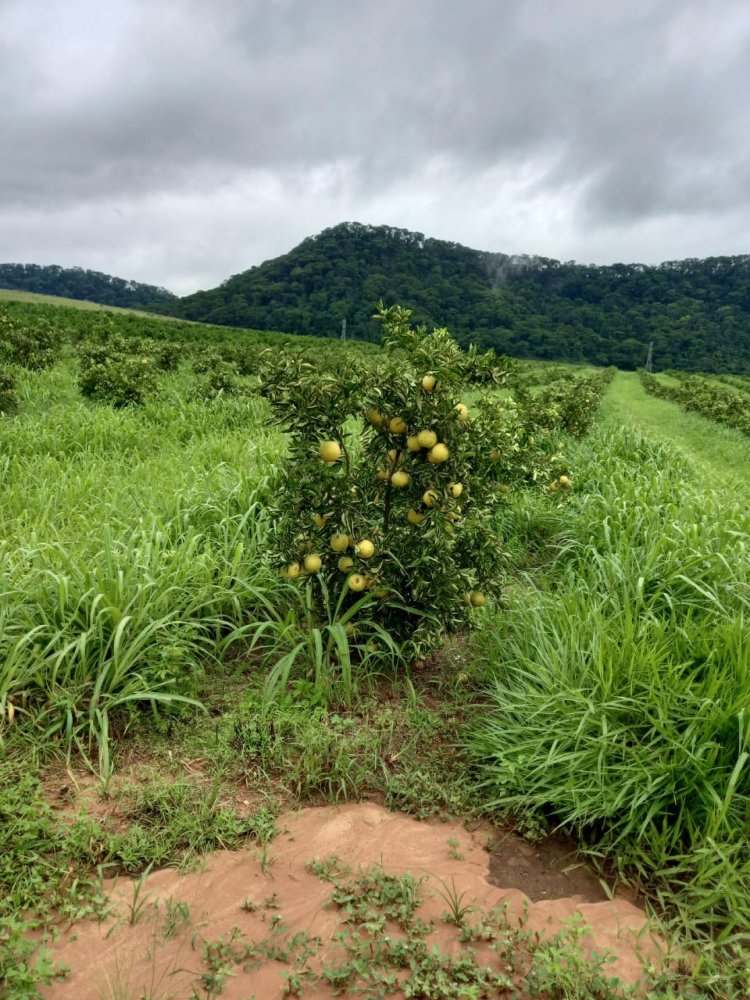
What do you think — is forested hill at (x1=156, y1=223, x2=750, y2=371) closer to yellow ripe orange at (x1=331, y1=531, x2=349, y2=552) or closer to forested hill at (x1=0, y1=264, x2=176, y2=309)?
forested hill at (x1=0, y1=264, x2=176, y2=309)

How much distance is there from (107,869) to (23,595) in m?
1.43

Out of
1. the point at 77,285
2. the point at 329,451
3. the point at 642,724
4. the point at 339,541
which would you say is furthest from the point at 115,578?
the point at 77,285

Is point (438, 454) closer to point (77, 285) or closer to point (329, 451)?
point (329, 451)

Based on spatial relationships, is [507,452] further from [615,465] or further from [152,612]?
[615,465]

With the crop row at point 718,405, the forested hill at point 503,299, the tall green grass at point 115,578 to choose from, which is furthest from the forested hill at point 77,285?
the tall green grass at point 115,578

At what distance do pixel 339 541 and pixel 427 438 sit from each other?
59 centimetres

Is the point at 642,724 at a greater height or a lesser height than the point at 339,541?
lesser

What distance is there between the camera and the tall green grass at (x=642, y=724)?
195 centimetres

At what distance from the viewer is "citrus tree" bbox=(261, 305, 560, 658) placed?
2.53 metres

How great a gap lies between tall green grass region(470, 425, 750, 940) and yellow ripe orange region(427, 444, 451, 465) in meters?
0.96

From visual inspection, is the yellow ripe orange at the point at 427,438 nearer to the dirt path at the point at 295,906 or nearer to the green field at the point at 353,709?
the green field at the point at 353,709

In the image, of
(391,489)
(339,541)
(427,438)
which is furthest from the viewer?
(391,489)

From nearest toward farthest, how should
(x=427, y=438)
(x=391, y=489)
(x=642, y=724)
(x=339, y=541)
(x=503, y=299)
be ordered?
(x=642, y=724)
(x=427, y=438)
(x=339, y=541)
(x=391, y=489)
(x=503, y=299)

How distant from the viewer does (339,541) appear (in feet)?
8.66
